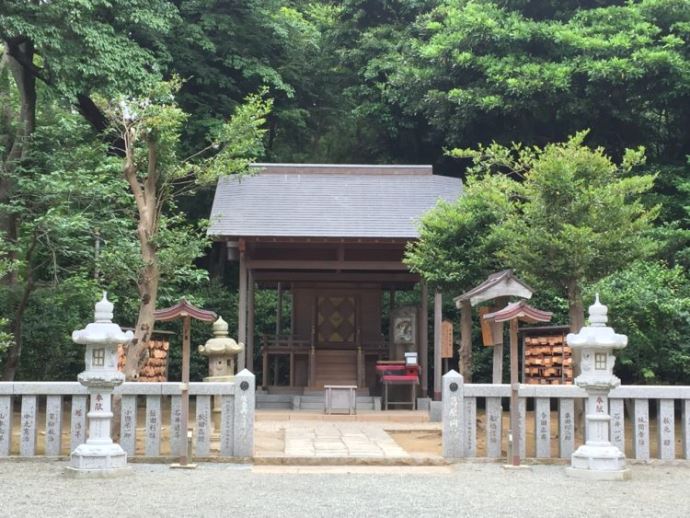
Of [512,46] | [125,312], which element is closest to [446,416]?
[125,312]

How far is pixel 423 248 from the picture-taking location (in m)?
12.0

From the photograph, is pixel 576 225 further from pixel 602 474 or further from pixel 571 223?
pixel 602 474

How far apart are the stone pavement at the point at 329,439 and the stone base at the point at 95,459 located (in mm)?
1745

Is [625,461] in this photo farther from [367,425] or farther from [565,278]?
[367,425]

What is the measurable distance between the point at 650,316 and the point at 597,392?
5.73 m

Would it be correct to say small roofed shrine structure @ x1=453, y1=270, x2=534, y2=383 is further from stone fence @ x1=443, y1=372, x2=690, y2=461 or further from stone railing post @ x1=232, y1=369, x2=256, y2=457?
stone railing post @ x1=232, y1=369, x2=256, y2=457

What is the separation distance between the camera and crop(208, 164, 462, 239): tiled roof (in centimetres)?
1405

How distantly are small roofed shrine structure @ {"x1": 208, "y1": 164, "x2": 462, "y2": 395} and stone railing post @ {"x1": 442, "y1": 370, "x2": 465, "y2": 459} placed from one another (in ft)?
18.4

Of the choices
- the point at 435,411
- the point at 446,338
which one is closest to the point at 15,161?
the point at 446,338

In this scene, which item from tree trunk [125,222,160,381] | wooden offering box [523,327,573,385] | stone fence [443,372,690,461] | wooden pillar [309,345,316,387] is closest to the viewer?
stone fence [443,372,690,461]

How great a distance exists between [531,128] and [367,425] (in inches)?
424

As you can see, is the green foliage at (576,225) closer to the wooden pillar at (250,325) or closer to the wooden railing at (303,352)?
the wooden railing at (303,352)

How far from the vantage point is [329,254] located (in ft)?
51.0

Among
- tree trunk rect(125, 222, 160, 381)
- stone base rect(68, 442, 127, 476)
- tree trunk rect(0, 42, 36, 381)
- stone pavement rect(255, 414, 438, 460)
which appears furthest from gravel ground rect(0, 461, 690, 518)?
tree trunk rect(0, 42, 36, 381)
